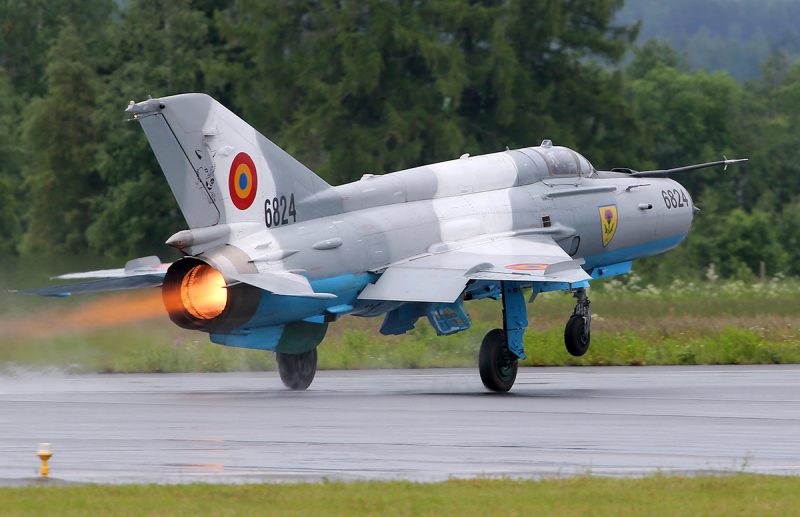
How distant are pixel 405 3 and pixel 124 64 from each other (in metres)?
11.9

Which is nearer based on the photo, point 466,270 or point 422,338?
point 466,270

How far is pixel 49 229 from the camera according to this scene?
58000 millimetres

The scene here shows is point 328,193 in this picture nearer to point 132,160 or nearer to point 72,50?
point 132,160

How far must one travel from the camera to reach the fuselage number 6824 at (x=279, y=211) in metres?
19.0

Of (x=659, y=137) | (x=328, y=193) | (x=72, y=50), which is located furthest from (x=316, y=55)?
(x=328, y=193)

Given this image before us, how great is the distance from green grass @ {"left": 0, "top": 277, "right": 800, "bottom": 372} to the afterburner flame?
12.3 feet

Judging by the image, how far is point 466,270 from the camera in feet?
65.1

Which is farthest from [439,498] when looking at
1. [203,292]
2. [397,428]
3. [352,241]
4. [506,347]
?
[506,347]

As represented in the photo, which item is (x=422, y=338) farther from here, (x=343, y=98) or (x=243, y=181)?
(x=343, y=98)

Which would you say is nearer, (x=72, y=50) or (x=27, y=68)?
(x=72, y=50)

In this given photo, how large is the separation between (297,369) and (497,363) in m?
2.77

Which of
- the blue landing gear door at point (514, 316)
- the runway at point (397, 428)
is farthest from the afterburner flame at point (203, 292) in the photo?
the blue landing gear door at point (514, 316)

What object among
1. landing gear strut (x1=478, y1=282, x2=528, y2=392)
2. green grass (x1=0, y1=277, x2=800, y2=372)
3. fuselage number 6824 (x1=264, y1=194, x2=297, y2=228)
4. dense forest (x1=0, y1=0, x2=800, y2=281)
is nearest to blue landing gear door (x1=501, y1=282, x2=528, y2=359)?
landing gear strut (x1=478, y1=282, x2=528, y2=392)

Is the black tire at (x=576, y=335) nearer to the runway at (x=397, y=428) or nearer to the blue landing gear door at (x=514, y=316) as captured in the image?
the runway at (x=397, y=428)
